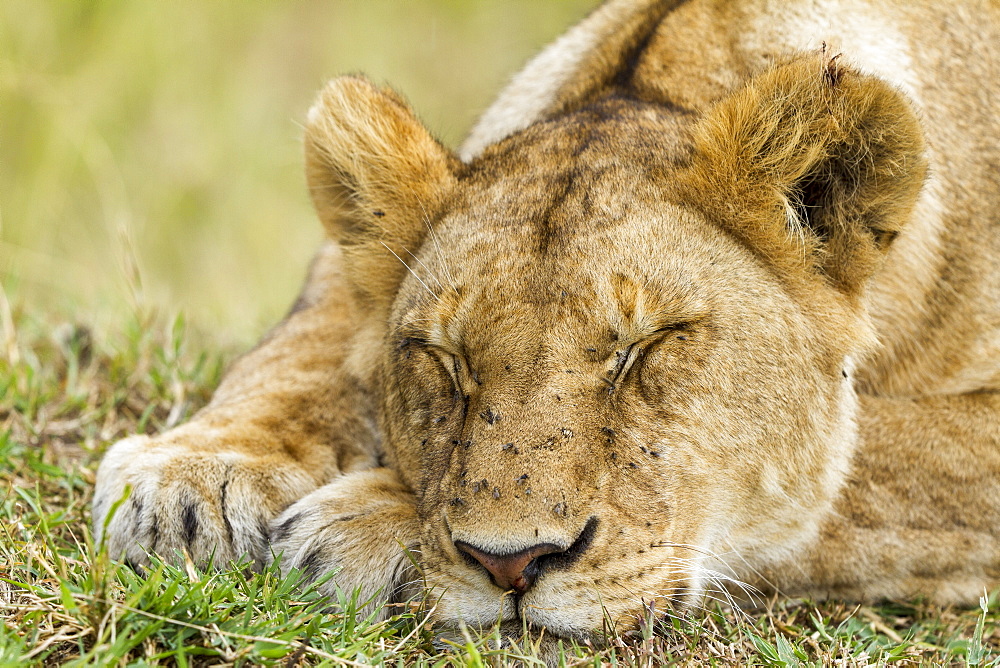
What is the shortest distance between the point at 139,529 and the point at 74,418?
124 cm

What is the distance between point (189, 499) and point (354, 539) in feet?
1.61

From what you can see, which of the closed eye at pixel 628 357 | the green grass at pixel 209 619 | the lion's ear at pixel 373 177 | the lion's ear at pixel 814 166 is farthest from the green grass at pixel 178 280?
the lion's ear at pixel 814 166

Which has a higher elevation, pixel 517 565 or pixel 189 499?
pixel 517 565

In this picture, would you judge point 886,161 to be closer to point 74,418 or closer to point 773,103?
point 773,103

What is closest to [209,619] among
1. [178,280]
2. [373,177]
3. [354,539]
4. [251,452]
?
[354,539]

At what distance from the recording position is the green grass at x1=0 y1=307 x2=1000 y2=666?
2404 millimetres

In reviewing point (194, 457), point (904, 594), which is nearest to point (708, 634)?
point (904, 594)

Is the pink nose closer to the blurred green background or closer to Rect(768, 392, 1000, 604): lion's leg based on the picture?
Rect(768, 392, 1000, 604): lion's leg

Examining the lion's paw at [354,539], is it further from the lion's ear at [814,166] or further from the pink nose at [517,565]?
the lion's ear at [814,166]

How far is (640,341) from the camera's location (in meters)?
2.85

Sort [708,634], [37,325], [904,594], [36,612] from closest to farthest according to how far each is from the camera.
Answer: [36,612]
[708,634]
[904,594]
[37,325]

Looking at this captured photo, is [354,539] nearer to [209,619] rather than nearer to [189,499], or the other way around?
[189,499]

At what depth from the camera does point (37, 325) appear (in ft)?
16.7

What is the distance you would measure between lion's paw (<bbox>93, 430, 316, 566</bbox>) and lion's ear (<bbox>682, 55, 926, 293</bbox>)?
5.04 ft
